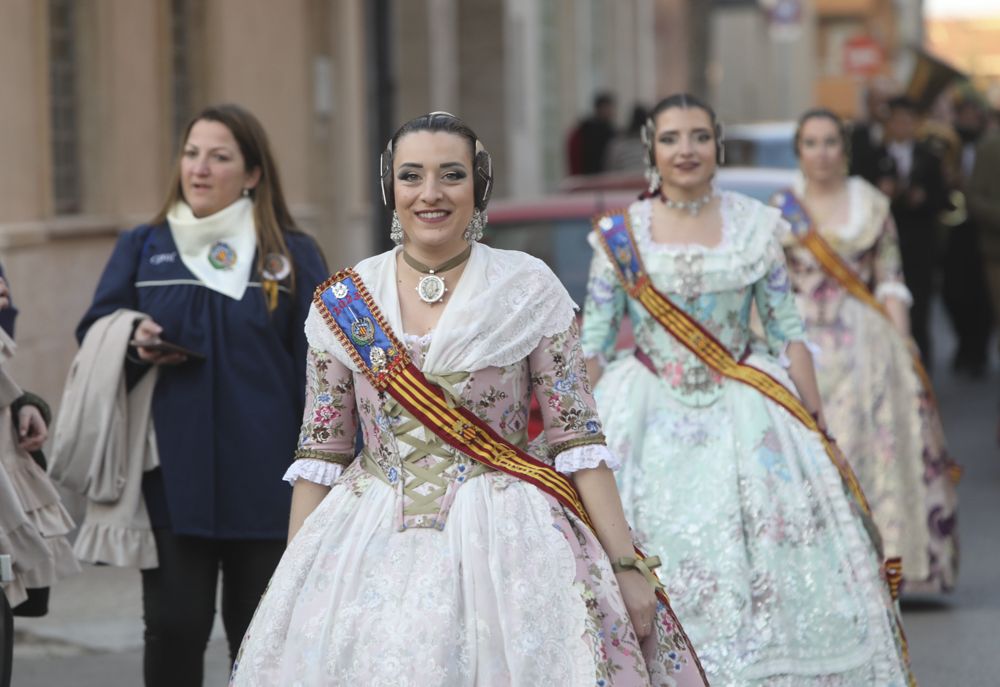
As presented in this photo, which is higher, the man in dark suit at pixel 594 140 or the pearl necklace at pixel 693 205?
the man in dark suit at pixel 594 140

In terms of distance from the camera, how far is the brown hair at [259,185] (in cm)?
587

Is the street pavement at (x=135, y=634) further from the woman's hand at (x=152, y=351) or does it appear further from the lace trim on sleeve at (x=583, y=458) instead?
the lace trim on sleeve at (x=583, y=458)

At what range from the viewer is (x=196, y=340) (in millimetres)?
5746

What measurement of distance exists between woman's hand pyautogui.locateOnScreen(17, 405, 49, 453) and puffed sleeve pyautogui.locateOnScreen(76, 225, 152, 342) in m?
0.43

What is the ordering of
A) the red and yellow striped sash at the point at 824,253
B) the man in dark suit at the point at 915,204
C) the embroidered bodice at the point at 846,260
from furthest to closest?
the man in dark suit at the point at 915,204 → the embroidered bodice at the point at 846,260 → the red and yellow striped sash at the point at 824,253

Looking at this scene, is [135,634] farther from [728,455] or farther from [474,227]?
[474,227]

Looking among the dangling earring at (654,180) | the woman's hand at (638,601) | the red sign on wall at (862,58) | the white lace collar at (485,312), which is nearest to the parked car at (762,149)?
the dangling earring at (654,180)

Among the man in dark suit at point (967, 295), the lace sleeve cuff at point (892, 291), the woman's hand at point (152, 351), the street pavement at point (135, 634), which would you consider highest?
the woman's hand at point (152, 351)

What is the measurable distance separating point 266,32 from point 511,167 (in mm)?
9901

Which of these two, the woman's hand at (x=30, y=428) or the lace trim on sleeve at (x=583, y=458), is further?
the woman's hand at (x=30, y=428)

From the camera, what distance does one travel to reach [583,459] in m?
4.29

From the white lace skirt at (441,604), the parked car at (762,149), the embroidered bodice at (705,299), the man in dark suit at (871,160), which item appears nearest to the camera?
the white lace skirt at (441,604)

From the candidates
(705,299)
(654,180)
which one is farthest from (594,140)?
(705,299)

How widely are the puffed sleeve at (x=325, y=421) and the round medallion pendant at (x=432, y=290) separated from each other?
0.23 m
